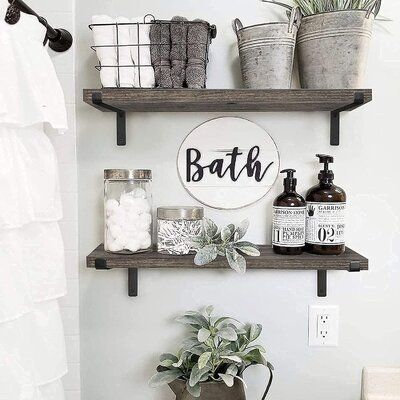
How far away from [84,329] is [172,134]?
608 mm

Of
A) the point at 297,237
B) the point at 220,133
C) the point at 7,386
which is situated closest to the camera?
the point at 7,386

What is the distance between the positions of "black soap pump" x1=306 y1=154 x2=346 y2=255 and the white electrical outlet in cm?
22

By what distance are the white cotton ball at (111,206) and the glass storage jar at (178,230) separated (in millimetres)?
121

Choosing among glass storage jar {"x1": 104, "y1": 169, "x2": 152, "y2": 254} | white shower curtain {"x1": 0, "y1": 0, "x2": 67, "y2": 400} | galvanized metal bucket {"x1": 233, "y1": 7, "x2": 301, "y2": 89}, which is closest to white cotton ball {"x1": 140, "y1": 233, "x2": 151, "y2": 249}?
glass storage jar {"x1": 104, "y1": 169, "x2": 152, "y2": 254}

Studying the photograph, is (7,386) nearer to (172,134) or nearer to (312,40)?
(172,134)

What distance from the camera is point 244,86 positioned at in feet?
4.34

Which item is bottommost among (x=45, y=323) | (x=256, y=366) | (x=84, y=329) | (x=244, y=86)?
(x=256, y=366)

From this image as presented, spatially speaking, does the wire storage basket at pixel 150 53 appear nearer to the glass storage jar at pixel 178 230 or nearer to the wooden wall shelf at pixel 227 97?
A: the wooden wall shelf at pixel 227 97

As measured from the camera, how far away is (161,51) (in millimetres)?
1266

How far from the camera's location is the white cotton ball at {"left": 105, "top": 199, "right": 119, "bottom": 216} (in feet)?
4.32

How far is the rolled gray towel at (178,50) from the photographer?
4.11ft

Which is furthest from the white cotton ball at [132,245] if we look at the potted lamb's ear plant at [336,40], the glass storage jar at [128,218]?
the potted lamb's ear plant at [336,40]

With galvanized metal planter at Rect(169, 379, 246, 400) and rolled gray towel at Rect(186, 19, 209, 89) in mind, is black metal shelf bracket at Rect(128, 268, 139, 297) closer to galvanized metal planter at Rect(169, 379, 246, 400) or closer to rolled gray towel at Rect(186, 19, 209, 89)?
galvanized metal planter at Rect(169, 379, 246, 400)

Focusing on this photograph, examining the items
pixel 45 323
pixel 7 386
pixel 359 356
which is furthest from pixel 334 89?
pixel 7 386
